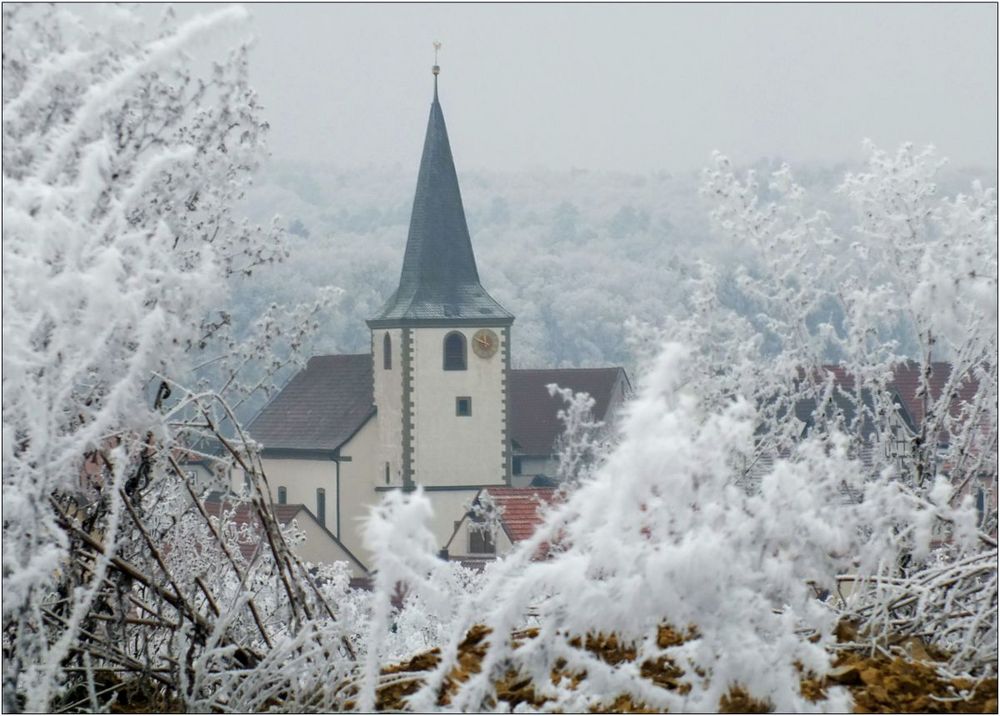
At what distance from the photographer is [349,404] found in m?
60.3

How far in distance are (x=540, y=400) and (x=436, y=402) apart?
12.2 ft

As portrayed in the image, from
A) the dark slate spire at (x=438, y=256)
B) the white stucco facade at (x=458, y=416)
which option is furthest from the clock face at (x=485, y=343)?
the dark slate spire at (x=438, y=256)

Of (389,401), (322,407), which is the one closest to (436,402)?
(389,401)

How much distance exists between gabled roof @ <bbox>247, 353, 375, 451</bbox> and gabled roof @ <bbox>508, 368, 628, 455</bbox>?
203 inches

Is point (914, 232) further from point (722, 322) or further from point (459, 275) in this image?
point (459, 275)

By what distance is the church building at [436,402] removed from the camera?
53.7 m

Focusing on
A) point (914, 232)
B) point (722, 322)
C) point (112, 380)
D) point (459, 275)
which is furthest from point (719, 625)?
point (459, 275)

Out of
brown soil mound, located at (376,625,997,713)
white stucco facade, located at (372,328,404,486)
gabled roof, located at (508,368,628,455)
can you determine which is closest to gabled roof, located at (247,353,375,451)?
white stucco facade, located at (372,328,404,486)

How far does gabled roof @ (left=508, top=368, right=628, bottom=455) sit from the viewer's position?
55000 millimetres

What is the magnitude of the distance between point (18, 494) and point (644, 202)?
71357 millimetres

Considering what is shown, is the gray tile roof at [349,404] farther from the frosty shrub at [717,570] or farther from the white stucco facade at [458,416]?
the frosty shrub at [717,570]

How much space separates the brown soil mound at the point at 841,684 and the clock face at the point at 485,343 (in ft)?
171

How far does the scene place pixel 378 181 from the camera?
257 ft

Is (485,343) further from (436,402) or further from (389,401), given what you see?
(389,401)
